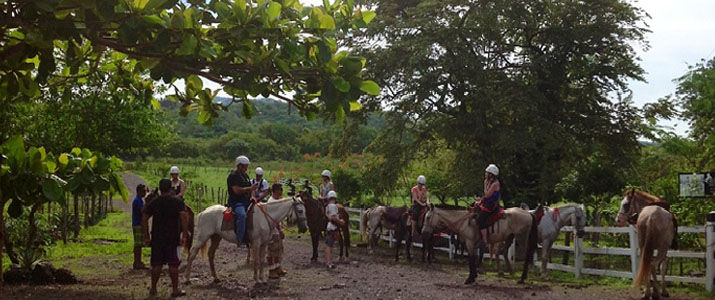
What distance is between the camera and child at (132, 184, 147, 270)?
39.7 ft

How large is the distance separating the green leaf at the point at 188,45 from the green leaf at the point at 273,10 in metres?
0.55

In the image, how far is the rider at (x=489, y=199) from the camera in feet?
36.6

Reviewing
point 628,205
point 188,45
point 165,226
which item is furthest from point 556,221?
point 188,45

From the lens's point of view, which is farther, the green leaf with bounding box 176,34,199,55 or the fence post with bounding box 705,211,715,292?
the fence post with bounding box 705,211,715,292

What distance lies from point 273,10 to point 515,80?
48.3ft

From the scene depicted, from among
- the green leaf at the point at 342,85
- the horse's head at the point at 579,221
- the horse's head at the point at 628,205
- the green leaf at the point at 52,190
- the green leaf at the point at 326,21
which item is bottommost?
the horse's head at the point at 579,221

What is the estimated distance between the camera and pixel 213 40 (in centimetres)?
488

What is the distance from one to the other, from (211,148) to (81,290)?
265 ft

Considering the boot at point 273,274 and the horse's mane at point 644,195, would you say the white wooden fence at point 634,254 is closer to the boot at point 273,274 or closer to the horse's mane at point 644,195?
the horse's mane at point 644,195

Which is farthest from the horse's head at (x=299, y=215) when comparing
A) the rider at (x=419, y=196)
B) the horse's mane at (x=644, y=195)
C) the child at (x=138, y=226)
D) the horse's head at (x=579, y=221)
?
the horse's head at (x=579, y=221)

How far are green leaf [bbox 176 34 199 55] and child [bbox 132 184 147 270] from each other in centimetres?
835

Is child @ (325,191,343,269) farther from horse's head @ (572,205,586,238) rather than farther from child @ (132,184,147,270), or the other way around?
horse's head @ (572,205,586,238)

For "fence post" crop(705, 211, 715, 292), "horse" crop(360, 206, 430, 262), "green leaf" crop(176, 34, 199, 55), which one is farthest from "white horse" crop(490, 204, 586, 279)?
"green leaf" crop(176, 34, 199, 55)

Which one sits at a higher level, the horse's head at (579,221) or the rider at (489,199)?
the rider at (489,199)
